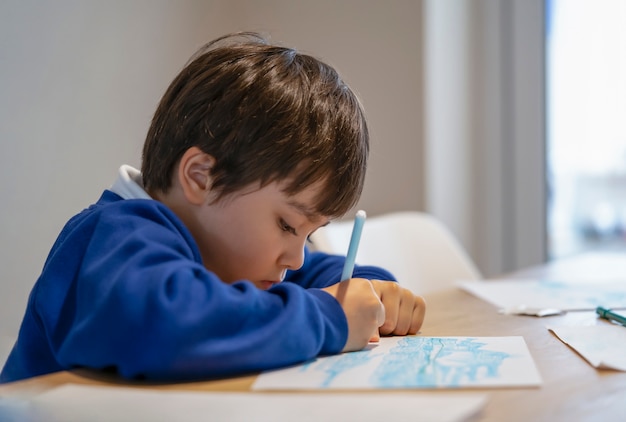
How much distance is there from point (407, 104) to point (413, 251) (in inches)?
23.7

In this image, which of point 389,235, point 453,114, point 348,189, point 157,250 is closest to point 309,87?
point 348,189

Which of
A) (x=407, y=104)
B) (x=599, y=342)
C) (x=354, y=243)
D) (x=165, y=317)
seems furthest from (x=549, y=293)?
(x=407, y=104)

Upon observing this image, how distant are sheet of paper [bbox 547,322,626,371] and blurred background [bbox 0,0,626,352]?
865mm

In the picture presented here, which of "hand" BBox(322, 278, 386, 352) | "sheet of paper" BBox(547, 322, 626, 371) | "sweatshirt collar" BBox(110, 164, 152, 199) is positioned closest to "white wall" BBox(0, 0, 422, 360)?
"sweatshirt collar" BBox(110, 164, 152, 199)

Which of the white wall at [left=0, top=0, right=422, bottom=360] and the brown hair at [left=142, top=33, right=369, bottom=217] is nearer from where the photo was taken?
the brown hair at [left=142, top=33, right=369, bottom=217]

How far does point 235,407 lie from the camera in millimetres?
483

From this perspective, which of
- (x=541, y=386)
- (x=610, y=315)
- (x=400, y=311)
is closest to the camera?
(x=541, y=386)

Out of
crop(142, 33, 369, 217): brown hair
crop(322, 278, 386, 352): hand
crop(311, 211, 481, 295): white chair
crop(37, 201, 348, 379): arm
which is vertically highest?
crop(142, 33, 369, 217): brown hair

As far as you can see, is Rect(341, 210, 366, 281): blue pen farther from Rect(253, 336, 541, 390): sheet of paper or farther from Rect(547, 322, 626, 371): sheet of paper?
Rect(547, 322, 626, 371): sheet of paper

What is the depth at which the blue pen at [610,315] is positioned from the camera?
0.91 metres

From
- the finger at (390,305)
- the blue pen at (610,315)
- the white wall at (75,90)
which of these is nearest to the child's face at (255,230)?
the finger at (390,305)

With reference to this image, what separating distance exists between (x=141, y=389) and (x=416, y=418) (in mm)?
213

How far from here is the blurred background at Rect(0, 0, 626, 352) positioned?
4.01 ft

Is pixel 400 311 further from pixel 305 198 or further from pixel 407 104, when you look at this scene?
pixel 407 104
